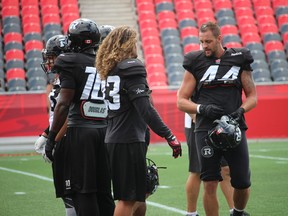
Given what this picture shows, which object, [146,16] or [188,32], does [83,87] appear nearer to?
[188,32]

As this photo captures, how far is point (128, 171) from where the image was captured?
5852mm

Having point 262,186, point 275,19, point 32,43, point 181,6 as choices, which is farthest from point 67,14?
point 262,186

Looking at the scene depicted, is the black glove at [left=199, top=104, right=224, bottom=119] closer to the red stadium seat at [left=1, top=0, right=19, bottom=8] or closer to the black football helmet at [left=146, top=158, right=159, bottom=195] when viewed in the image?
the black football helmet at [left=146, top=158, right=159, bottom=195]

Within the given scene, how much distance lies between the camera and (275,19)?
22828mm

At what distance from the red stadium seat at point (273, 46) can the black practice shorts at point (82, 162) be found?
50.4 feet

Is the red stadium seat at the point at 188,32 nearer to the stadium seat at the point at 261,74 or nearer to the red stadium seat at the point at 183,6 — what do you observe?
the red stadium seat at the point at 183,6

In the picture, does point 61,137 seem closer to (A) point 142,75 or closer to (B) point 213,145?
(A) point 142,75

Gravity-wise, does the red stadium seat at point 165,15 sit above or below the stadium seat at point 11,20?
below

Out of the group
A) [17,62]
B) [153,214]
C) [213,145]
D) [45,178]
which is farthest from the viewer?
[17,62]

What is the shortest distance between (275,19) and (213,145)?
16.7m

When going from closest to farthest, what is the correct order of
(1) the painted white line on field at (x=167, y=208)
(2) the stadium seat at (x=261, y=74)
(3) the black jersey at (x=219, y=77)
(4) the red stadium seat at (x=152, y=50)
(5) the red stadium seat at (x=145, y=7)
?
1. (3) the black jersey at (x=219, y=77)
2. (1) the painted white line on field at (x=167, y=208)
3. (2) the stadium seat at (x=261, y=74)
4. (4) the red stadium seat at (x=152, y=50)
5. (5) the red stadium seat at (x=145, y=7)

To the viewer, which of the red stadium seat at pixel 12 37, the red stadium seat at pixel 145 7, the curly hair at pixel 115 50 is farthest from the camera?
the red stadium seat at pixel 145 7

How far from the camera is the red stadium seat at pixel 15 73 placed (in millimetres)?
19266

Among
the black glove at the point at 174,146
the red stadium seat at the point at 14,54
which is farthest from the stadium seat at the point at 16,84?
the black glove at the point at 174,146
